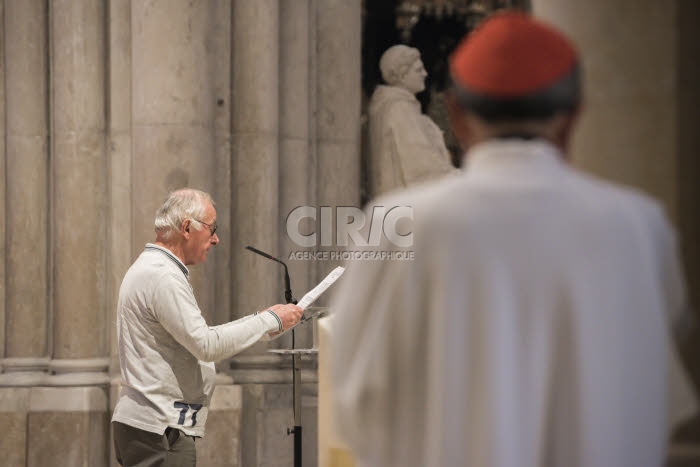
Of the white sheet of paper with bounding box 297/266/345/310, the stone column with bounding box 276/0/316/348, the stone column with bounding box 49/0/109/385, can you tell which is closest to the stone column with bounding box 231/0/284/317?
the stone column with bounding box 276/0/316/348

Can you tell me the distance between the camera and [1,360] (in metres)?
6.27

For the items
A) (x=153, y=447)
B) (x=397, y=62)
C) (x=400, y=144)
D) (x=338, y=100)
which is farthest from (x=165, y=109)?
(x=153, y=447)

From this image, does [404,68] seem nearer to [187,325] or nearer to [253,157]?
[253,157]

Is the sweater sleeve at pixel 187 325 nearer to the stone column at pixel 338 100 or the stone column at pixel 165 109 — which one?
the stone column at pixel 165 109

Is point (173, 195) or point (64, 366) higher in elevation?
point (173, 195)

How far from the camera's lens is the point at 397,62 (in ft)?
22.9

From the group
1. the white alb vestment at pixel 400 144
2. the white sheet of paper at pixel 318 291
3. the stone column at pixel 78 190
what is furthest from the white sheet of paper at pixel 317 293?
the white alb vestment at pixel 400 144

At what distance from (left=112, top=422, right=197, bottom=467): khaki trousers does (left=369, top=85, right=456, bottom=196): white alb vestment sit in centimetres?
294

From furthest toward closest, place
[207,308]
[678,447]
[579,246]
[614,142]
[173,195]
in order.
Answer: [207,308], [173,195], [614,142], [678,447], [579,246]

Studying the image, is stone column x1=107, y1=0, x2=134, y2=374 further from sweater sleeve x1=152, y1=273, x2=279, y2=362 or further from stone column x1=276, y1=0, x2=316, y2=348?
sweater sleeve x1=152, y1=273, x2=279, y2=362

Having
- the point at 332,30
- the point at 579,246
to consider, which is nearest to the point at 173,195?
the point at 332,30

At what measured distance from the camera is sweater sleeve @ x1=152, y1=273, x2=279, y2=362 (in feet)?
13.6

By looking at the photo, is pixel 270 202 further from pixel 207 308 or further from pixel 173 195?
pixel 173 195

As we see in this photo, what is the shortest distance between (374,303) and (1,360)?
16.1 feet
